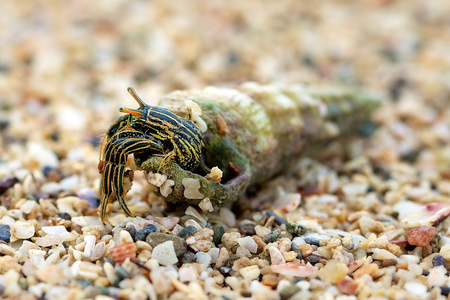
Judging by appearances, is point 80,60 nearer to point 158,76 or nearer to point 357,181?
point 158,76

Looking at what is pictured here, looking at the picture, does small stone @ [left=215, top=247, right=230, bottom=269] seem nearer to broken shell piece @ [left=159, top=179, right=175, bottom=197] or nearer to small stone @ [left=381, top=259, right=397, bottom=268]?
broken shell piece @ [left=159, top=179, right=175, bottom=197]

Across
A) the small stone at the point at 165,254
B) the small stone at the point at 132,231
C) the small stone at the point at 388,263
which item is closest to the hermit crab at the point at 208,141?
the small stone at the point at 132,231

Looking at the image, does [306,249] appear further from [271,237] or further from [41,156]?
[41,156]

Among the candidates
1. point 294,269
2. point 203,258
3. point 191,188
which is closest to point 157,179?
point 191,188

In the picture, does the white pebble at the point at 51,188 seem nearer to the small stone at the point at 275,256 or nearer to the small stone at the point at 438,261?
the small stone at the point at 275,256

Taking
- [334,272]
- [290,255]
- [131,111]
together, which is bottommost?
[334,272]

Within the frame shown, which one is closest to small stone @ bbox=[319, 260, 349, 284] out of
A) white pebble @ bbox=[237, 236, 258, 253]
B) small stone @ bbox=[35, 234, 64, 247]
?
white pebble @ bbox=[237, 236, 258, 253]
